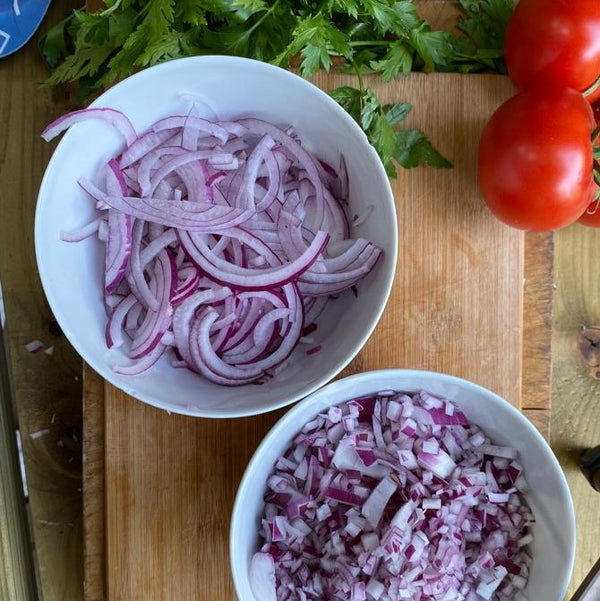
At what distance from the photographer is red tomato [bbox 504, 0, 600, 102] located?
1.23 m

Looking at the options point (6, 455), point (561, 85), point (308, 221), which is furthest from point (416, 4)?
point (6, 455)

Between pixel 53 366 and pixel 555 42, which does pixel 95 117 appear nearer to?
pixel 53 366

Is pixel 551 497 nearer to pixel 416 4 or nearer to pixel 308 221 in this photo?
pixel 308 221

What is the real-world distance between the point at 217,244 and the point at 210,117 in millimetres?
227

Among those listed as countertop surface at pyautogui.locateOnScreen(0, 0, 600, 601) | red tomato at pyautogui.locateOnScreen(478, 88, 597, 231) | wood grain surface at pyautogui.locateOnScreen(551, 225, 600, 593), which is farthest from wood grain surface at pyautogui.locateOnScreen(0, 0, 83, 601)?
wood grain surface at pyautogui.locateOnScreen(551, 225, 600, 593)

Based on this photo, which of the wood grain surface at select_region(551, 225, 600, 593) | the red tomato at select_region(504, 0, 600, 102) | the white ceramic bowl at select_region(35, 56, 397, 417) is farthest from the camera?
the wood grain surface at select_region(551, 225, 600, 593)

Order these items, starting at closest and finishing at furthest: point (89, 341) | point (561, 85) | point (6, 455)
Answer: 1. point (89, 341)
2. point (561, 85)
3. point (6, 455)

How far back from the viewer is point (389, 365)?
4.36 ft

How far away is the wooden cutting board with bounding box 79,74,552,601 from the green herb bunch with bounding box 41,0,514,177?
0.15ft

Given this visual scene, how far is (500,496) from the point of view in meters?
1.20

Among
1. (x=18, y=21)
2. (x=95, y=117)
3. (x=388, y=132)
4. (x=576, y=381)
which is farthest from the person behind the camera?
(x=576, y=381)

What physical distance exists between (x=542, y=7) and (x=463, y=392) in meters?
0.68

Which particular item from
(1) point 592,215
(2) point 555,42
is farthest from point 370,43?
(1) point 592,215

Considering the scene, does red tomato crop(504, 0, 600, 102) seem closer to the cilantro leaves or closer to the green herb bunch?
the green herb bunch
